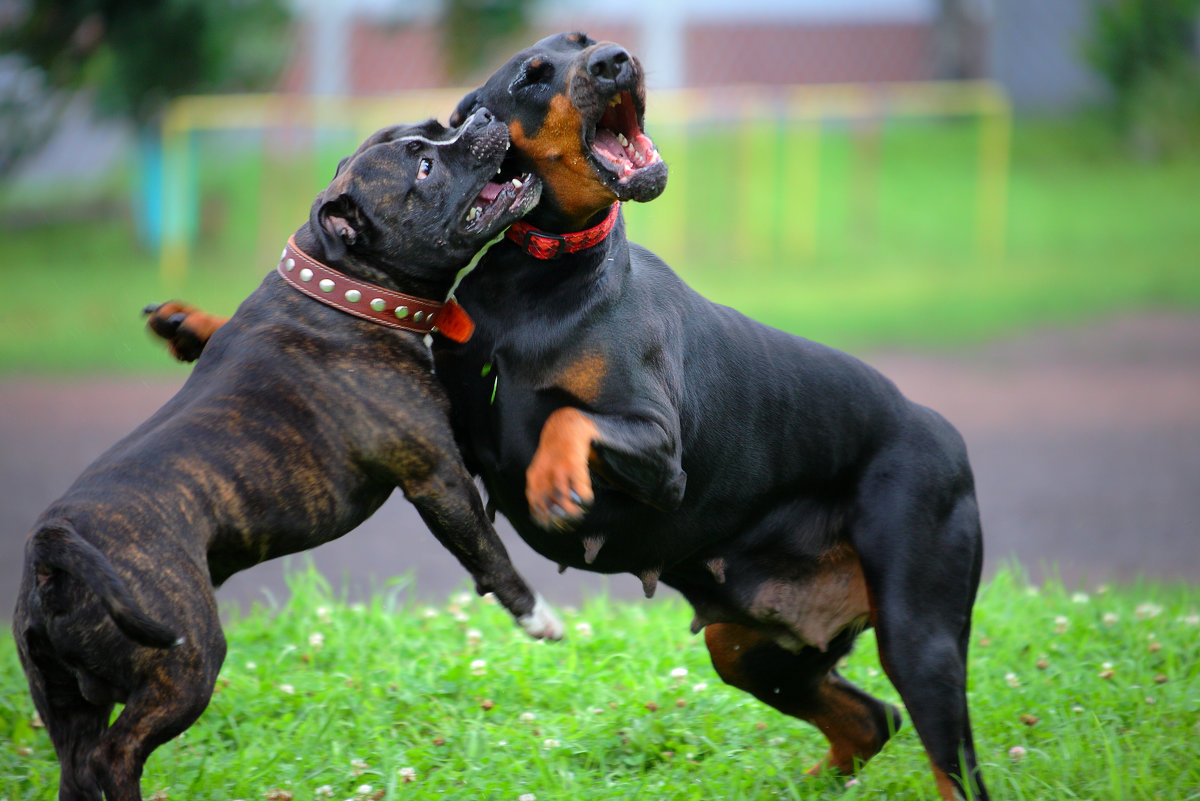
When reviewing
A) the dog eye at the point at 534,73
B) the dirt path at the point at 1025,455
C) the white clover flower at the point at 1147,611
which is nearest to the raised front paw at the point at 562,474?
the dog eye at the point at 534,73

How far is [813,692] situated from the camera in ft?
14.0

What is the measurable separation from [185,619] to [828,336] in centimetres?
1012

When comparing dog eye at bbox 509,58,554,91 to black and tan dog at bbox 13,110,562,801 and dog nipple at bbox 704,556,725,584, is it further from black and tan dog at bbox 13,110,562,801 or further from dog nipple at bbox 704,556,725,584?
dog nipple at bbox 704,556,725,584

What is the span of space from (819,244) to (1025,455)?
8423 mm

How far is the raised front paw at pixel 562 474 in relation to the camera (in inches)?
128

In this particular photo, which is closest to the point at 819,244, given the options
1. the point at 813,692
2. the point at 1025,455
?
the point at 1025,455

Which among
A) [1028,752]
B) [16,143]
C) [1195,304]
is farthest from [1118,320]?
[16,143]

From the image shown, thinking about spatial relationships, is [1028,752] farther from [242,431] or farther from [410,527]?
[410,527]

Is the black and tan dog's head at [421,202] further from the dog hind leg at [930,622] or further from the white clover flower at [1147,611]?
the white clover flower at [1147,611]

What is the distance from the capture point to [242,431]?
3.47 meters

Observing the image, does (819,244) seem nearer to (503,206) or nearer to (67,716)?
(503,206)

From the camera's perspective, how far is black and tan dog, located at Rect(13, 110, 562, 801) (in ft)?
10.4

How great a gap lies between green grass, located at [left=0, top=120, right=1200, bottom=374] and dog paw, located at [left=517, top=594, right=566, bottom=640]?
29.2ft

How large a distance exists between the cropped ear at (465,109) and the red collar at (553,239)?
46cm
